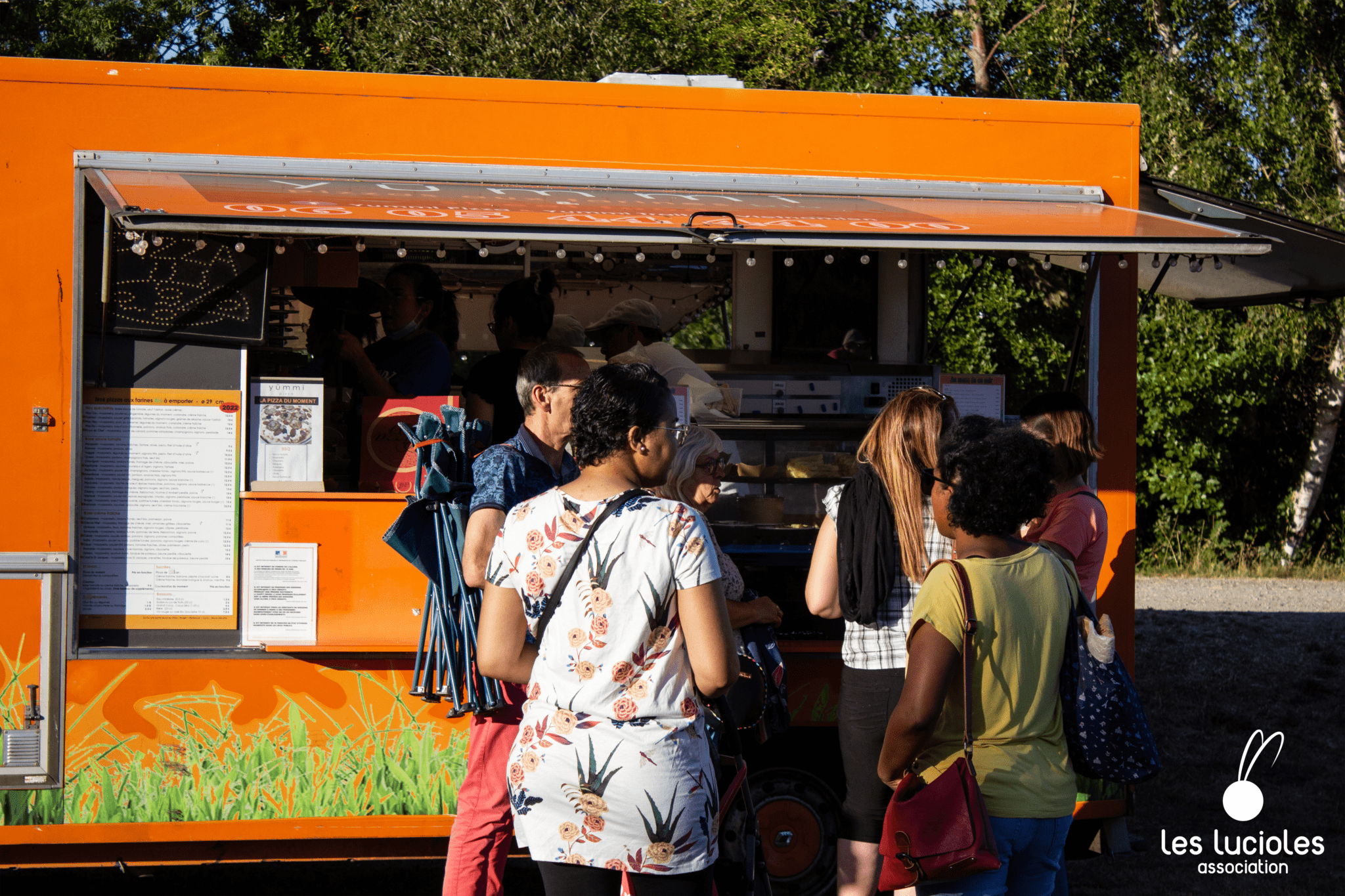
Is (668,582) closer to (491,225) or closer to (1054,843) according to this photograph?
(1054,843)

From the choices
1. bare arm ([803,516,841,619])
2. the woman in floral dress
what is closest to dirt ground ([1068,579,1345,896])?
bare arm ([803,516,841,619])

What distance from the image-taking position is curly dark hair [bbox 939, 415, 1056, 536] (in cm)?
246

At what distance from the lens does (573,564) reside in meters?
2.31

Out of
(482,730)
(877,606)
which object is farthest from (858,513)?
(482,730)

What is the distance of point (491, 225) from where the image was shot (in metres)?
3.39

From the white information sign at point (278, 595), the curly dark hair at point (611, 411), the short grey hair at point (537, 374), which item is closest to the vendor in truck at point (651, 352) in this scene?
the short grey hair at point (537, 374)

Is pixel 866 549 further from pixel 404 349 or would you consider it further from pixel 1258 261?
pixel 1258 261

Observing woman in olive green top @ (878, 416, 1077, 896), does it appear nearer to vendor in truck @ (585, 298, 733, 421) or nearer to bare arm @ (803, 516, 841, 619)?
bare arm @ (803, 516, 841, 619)

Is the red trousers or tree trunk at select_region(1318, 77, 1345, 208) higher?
tree trunk at select_region(1318, 77, 1345, 208)

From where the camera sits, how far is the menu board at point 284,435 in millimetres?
4004

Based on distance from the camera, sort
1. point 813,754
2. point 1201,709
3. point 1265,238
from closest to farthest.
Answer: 1. point 1265,238
2. point 813,754
3. point 1201,709

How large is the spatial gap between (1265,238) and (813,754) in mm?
2405

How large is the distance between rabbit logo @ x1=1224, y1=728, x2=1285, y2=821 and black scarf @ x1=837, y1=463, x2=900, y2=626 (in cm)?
356

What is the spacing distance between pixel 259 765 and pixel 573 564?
217 centimetres
